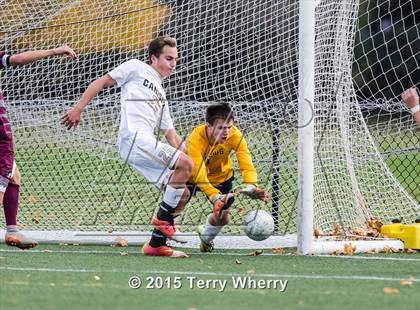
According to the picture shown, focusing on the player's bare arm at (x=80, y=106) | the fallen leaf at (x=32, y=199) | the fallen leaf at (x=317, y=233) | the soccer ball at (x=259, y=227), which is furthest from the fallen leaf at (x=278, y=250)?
the fallen leaf at (x=32, y=199)

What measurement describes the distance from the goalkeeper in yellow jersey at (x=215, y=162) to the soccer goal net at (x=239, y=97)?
0.47 meters

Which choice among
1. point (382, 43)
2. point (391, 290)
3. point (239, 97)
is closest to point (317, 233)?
point (239, 97)

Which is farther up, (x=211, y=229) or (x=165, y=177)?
(x=165, y=177)

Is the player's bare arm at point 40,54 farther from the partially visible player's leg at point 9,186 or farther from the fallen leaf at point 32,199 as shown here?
the fallen leaf at point 32,199

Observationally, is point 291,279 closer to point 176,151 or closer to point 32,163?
point 176,151

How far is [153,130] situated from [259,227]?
1072mm

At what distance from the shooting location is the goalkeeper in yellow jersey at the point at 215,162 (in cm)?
762

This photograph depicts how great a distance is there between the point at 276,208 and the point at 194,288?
146 inches

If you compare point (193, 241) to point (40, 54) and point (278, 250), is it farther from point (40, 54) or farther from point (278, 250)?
point (40, 54)

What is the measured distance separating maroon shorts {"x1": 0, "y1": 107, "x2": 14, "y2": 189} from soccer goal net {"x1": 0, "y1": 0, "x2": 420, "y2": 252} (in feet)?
2.69

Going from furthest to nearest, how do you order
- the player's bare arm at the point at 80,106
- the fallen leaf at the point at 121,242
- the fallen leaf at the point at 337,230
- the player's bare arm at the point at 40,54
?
the fallen leaf at the point at 121,242, the fallen leaf at the point at 337,230, the player's bare arm at the point at 40,54, the player's bare arm at the point at 80,106

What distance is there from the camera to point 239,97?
9219 millimetres

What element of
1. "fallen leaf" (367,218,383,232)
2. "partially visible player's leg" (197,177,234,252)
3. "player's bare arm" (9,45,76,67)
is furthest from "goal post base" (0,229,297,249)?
"player's bare arm" (9,45,76,67)

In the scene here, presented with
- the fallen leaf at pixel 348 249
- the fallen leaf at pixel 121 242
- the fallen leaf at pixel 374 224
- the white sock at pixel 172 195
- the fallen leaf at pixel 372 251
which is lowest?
the fallen leaf at pixel 121 242
